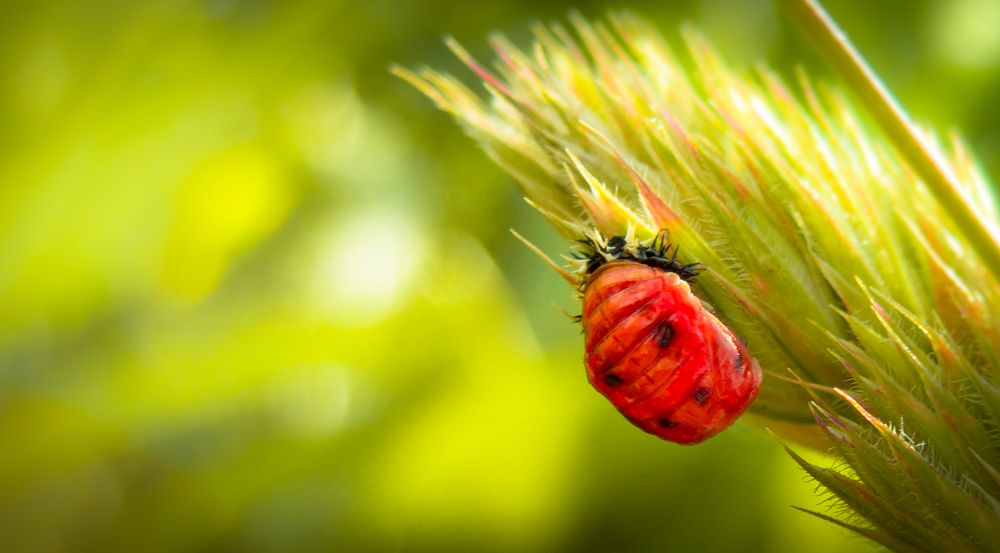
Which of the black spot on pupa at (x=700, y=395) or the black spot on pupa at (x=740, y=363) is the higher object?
the black spot on pupa at (x=700, y=395)

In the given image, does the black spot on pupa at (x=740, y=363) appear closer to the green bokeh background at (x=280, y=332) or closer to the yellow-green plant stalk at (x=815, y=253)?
the yellow-green plant stalk at (x=815, y=253)

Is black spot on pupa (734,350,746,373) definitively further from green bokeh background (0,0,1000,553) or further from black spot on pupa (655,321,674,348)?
green bokeh background (0,0,1000,553)

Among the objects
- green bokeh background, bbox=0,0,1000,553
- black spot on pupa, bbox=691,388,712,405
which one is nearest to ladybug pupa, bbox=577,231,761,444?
black spot on pupa, bbox=691,388,712,405

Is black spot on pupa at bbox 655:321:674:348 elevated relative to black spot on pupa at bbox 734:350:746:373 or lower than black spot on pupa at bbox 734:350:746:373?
elevated

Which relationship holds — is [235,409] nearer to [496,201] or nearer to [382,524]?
[382,524]

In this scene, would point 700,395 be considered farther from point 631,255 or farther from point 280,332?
point 280,332

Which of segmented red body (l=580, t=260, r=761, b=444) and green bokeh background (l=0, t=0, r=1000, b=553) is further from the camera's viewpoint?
green bokeh background (l=0, t=0, r=1000, b=553)

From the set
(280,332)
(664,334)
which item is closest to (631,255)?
(664,334)

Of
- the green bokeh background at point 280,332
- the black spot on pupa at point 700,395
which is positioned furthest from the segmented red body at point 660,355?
the green bokeh background at point 280,332
